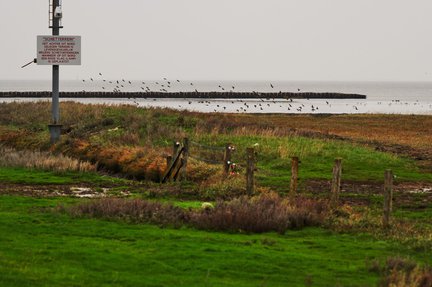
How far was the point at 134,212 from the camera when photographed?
17.5m

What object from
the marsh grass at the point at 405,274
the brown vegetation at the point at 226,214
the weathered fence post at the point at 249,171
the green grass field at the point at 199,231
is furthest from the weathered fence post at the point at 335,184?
the marsh grass at the point at 405,274

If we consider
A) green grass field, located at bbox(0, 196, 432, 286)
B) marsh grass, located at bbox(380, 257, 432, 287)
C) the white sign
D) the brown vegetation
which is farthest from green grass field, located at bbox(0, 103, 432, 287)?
the white sign

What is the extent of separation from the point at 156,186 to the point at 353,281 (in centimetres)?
1385

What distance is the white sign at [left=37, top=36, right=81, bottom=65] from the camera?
35875 millimetres

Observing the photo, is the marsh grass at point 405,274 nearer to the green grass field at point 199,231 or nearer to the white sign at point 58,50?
the green grass field at point 199,231

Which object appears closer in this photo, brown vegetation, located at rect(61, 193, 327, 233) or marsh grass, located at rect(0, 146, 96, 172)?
brown vegetation, located at rect(61, 193, 327, 233)

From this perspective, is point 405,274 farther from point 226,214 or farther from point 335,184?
point 335,184

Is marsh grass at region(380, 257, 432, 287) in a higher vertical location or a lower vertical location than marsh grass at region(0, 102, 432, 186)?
higher

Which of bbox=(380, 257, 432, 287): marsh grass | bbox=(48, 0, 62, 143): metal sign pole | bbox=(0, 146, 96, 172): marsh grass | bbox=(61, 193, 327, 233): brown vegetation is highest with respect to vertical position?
bbox=(48, 0, 62, 143): metal sign pole

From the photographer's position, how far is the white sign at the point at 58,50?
118ft

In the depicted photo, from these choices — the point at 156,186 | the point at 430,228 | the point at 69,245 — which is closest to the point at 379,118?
the point at 156,186

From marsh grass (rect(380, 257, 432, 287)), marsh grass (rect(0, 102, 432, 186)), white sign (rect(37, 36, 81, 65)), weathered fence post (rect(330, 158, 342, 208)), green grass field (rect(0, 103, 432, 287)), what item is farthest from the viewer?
white sign (rect(37, 36, 81, 65))

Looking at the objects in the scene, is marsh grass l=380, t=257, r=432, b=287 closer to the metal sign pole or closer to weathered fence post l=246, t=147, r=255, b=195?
weathered fence post l=246, t=147, r=255, b=195

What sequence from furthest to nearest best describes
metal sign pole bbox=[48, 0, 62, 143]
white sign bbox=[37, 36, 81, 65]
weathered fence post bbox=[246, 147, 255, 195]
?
white sign bbox=[37, 36, 81, 65] → metal sign pole bbox=[48, 0, 62, 143] → weathered fence post bbox=[246, 147, 255, 195]
